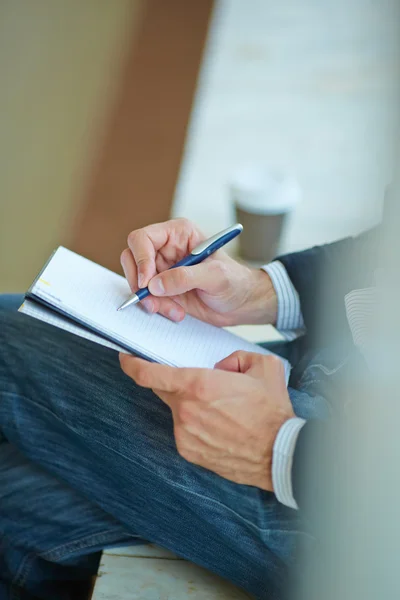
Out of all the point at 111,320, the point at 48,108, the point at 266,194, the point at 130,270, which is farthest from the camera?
the point at 48,108

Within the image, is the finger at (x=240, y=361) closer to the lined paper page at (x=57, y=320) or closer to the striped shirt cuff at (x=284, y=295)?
the lined paper page at (x=57, y=320)

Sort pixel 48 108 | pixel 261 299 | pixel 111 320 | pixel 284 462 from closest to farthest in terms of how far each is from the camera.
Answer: pixel 284 462, pixel 111 320, pixel 261 299, pixel 48 108

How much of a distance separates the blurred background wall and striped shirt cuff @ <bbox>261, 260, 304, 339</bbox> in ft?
2.59

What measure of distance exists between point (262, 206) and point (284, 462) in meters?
1.18

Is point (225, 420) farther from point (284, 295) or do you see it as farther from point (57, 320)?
point (284, 295)

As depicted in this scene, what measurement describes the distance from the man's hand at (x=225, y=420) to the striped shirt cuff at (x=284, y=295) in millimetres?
336

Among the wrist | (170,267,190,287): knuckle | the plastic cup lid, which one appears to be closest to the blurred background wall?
the plastic cup lid

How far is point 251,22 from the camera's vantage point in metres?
2.93

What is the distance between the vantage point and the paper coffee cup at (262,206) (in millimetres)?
1847

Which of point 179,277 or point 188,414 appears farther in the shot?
point 179,277

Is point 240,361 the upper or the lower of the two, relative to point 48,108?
lower

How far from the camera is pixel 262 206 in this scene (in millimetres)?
1849

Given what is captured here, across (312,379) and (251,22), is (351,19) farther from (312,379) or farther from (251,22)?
(312,379)

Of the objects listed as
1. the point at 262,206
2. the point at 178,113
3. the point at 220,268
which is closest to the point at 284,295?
the point at 220,268
